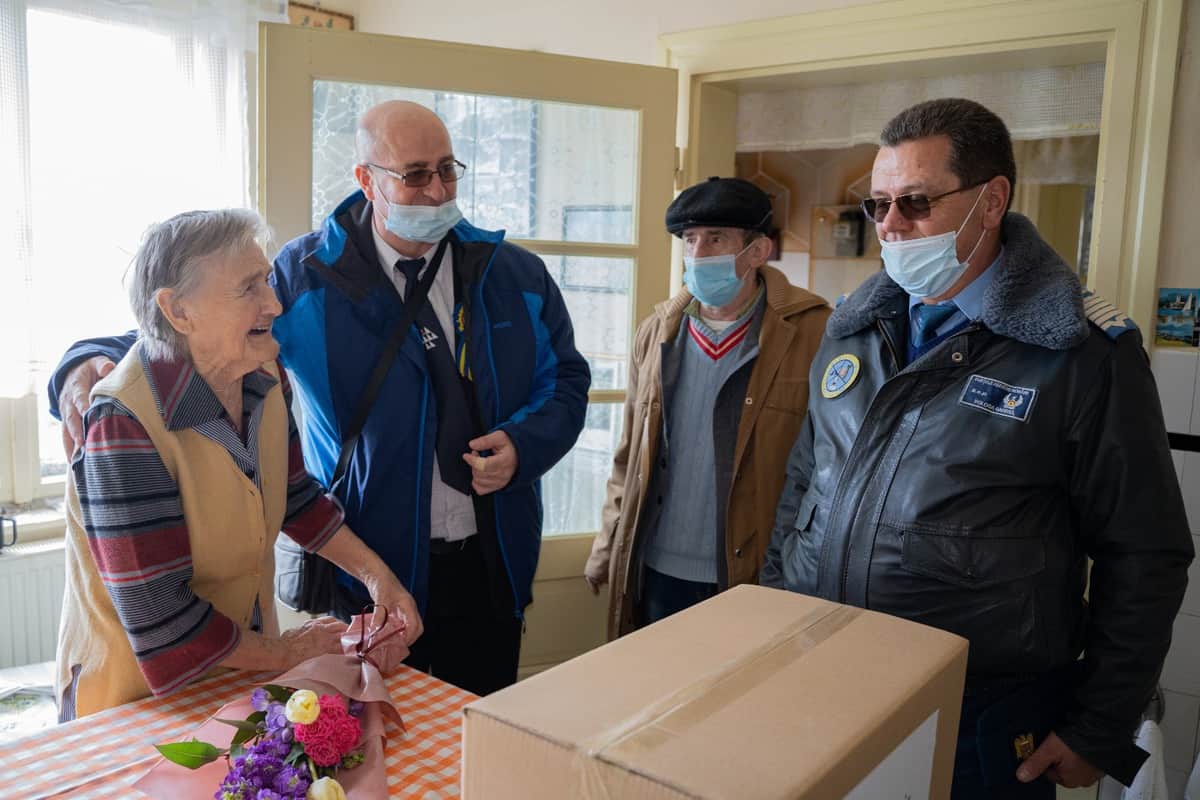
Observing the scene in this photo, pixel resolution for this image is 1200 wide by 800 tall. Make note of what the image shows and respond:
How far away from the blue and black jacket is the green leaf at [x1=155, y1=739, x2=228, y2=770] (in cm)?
72

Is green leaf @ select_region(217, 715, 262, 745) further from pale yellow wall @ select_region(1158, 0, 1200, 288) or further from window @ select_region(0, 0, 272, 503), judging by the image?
pale yellow wall @ select_region(1158, 0, 1200, 288)

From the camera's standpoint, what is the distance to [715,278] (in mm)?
2156

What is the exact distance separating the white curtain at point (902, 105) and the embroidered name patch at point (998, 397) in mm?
1635

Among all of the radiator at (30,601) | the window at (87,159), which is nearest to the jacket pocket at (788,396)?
the window at (87,159)

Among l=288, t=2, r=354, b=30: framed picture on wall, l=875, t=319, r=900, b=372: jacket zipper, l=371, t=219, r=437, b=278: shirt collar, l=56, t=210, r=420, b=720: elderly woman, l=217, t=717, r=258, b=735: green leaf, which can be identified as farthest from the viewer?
l=288, t=2, r=354, b=30: framed picture on wall

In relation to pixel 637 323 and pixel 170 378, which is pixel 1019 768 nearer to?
pixel 170 378

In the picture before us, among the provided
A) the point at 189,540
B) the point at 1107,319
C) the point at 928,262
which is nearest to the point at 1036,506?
the point at 1107,319

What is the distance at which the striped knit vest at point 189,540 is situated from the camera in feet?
4.16

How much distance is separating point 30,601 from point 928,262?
2763 millimetres

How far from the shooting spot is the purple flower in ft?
3.38

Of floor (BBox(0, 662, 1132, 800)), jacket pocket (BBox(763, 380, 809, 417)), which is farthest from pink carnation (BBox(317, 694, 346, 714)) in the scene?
floor (BBox(0, 662, 1132, 800))

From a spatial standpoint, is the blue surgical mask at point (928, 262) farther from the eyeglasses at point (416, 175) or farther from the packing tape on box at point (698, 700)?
the eyeglasses at point (416, 175)

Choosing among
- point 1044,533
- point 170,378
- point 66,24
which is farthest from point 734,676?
point 66,24

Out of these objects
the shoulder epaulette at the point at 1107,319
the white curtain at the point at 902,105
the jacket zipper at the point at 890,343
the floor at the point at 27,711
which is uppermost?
the white curtain at the point at 902,105
